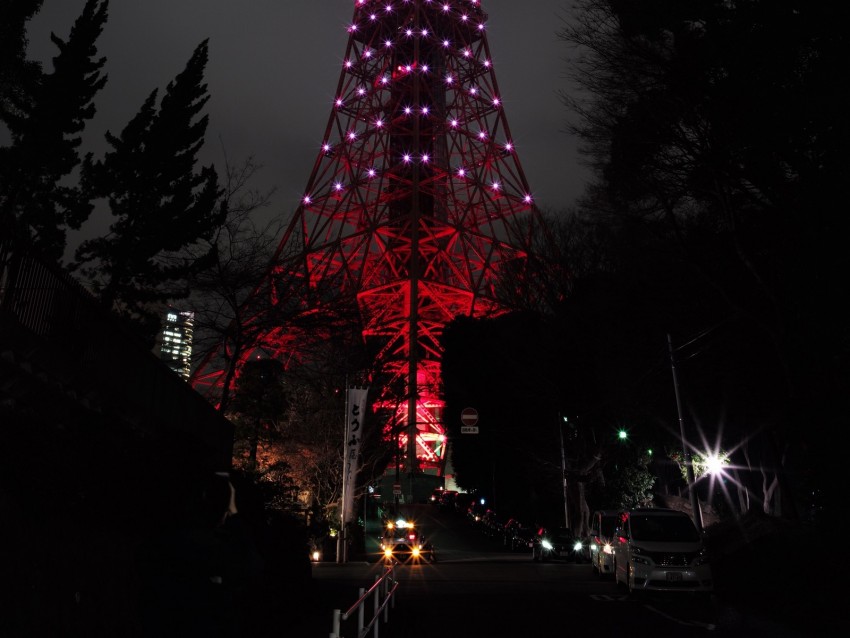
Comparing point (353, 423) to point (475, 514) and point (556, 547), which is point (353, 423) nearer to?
point (556, 547)

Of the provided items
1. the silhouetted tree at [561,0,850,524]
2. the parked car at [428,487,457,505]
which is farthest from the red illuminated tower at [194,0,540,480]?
the silhouetted tree at [561,0,850,524]

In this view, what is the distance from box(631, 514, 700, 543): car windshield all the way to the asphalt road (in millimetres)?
1084

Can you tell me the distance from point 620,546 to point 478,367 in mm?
27766

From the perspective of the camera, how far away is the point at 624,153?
593 inches

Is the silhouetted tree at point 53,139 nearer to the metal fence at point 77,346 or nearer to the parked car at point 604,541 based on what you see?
the metal fence at point 77,346

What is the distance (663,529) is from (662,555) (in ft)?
3.54

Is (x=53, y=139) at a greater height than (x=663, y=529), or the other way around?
(x=53, y=139)

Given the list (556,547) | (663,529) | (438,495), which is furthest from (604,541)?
(438,495)

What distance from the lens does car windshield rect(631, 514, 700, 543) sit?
13.9 m

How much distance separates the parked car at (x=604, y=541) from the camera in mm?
17134

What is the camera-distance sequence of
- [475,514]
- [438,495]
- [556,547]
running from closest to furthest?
[556,547]
[475,514]
[438,495]

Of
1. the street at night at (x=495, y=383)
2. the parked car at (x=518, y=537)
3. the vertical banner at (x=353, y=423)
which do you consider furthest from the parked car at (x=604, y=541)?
the parked car at (x=518, y=537)

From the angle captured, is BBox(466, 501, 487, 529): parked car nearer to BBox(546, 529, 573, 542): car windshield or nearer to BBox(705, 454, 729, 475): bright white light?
BBox(546, 529, 573, 542): car windshield

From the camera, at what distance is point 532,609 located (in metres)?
12.2
